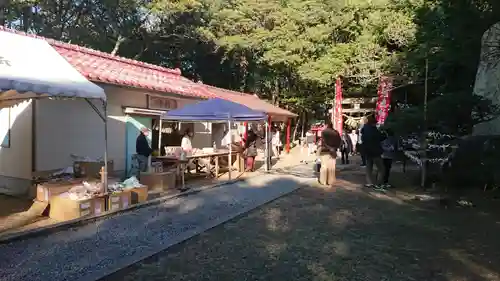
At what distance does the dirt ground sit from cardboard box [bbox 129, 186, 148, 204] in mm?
2267

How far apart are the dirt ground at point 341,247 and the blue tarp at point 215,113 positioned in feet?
11.4

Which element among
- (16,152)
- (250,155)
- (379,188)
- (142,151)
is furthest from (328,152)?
(16,152)

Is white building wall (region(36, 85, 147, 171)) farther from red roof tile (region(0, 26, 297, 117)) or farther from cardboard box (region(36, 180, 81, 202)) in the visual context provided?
Result: cardboard box (region(36, 180, 81, 202))

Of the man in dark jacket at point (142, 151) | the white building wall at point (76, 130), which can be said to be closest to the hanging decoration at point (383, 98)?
the white building wall at point (76, 130)

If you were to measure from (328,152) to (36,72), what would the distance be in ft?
22.7

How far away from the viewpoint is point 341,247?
5.21 m

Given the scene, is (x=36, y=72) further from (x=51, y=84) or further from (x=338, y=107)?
(x=338, y=107)

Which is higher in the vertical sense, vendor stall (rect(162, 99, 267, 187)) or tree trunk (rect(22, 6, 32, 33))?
tree trunk (rect(22, 6, 32, 33))

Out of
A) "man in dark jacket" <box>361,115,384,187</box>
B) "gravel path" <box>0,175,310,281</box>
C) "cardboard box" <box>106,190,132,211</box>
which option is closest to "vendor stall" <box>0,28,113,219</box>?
"cardboard box" <box>106,190,132,211</box>

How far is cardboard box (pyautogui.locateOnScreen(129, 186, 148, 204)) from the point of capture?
765 cm

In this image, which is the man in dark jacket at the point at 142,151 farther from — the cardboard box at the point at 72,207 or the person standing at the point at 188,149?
the cardboard box at the point at 72,207

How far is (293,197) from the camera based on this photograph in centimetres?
883

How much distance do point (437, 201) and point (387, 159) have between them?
2.57 meters

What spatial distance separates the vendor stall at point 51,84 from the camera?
230 inches
